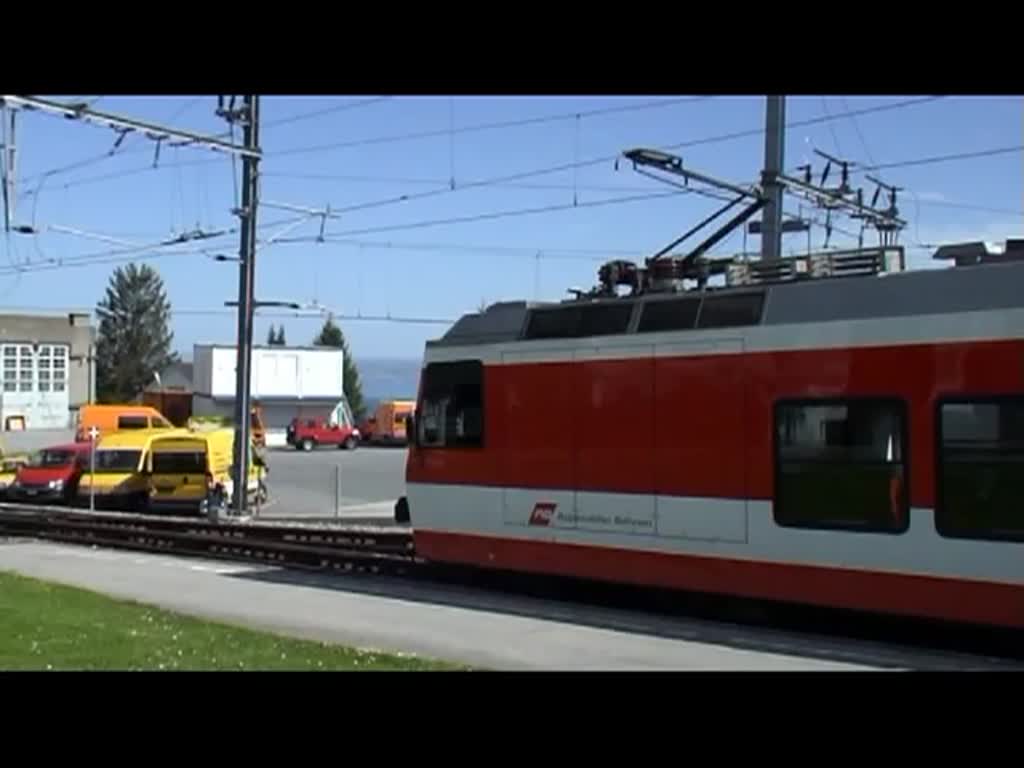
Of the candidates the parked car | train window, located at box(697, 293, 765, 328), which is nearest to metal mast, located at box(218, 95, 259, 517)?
train window, located at box(697, 293, 765, 328)

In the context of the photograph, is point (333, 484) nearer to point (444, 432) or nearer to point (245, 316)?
point (245, 316)

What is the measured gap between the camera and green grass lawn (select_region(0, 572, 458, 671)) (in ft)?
29.9

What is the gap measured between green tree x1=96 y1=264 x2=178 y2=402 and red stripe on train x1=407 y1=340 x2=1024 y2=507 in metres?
112

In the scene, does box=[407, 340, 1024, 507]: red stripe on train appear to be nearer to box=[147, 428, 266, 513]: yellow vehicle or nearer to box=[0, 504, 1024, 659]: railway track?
box=[0, 504, 1024, 659]: railway track

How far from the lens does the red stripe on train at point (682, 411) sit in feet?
34.8

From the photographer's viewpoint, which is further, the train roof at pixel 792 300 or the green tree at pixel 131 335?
the green tree at pixel 131 335

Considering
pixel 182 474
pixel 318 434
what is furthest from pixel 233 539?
pixel 318 434

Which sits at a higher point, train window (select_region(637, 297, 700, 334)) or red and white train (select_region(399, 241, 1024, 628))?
train window (select_region(637, 297, 700, 334))

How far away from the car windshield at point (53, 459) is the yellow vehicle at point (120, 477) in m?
1.29

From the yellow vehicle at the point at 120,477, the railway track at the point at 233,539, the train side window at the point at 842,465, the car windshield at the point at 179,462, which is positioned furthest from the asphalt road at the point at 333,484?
the train side window at the point at 842,465

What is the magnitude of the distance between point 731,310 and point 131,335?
Result: 406 feet

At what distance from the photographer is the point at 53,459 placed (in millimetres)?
32688

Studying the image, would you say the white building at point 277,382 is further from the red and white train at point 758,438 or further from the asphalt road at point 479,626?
the red and white train at point 758,438
